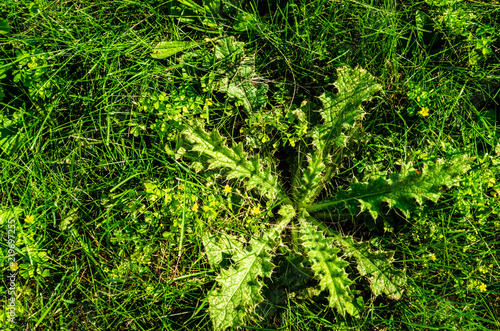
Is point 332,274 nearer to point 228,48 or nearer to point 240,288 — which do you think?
point 240,288

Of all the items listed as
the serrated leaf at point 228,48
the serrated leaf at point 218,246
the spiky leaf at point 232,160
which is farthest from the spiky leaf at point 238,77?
the serrated leaf at point 218,246

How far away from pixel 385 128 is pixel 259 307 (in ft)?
5.48

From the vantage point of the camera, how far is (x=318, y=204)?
2.74 meters

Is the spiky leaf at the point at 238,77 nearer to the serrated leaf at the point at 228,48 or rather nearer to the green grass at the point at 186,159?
the serrated leaf at the point at 228,48

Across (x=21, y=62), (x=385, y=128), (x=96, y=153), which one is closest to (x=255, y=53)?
(x=385, y=128)

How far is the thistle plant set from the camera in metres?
2.48

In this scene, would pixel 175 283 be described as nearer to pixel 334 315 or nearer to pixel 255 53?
pixel 334 315

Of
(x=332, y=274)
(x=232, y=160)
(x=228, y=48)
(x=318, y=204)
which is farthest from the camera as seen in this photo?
(x=228, y=48)

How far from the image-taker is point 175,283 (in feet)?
9.03

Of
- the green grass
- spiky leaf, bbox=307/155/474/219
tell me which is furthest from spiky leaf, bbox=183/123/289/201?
spiky leaf, bbox=307/155/474/219

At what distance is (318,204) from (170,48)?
1.63 m

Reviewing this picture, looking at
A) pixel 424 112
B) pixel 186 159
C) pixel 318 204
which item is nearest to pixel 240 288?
pixel 318 204

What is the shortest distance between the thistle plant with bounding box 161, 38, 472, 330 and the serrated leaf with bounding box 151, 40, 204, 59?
0.64 m

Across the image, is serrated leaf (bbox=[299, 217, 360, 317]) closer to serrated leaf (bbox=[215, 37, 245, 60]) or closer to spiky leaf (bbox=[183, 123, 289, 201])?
spiky leaf (bbox=[183, 123, 289, 201])
